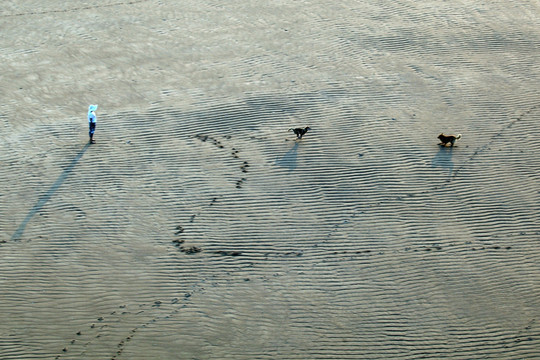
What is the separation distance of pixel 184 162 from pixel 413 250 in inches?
231

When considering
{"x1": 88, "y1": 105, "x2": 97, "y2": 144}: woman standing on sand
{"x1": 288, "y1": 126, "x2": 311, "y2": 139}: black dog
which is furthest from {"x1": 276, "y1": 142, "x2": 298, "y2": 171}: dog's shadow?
{"x1": 88, "y1": 105, "x2": 97, "y2": 144}: woman standing on sand

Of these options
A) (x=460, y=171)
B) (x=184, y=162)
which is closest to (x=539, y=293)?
(x=460, y=171)

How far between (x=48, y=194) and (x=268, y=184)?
499 centimetres

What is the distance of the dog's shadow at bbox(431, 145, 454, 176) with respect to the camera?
570 inches

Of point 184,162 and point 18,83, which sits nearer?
point 184,162

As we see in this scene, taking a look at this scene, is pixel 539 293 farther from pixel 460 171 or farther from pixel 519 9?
pixel 519 9

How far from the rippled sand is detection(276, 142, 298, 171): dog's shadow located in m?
0.09

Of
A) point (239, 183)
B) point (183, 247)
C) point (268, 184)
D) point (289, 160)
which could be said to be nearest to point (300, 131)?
point (289, 160)

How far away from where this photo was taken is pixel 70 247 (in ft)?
38.9

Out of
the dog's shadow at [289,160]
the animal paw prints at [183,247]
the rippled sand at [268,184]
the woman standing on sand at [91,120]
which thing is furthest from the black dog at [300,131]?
the woman standing on sand at [91,120]

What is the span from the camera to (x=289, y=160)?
14547 mm

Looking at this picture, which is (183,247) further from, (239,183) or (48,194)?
(48,194)

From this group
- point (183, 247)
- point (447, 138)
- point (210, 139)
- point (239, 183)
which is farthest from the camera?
point (210, 139)

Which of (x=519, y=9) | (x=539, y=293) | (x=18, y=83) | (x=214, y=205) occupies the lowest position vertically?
(x=539, y=293)
